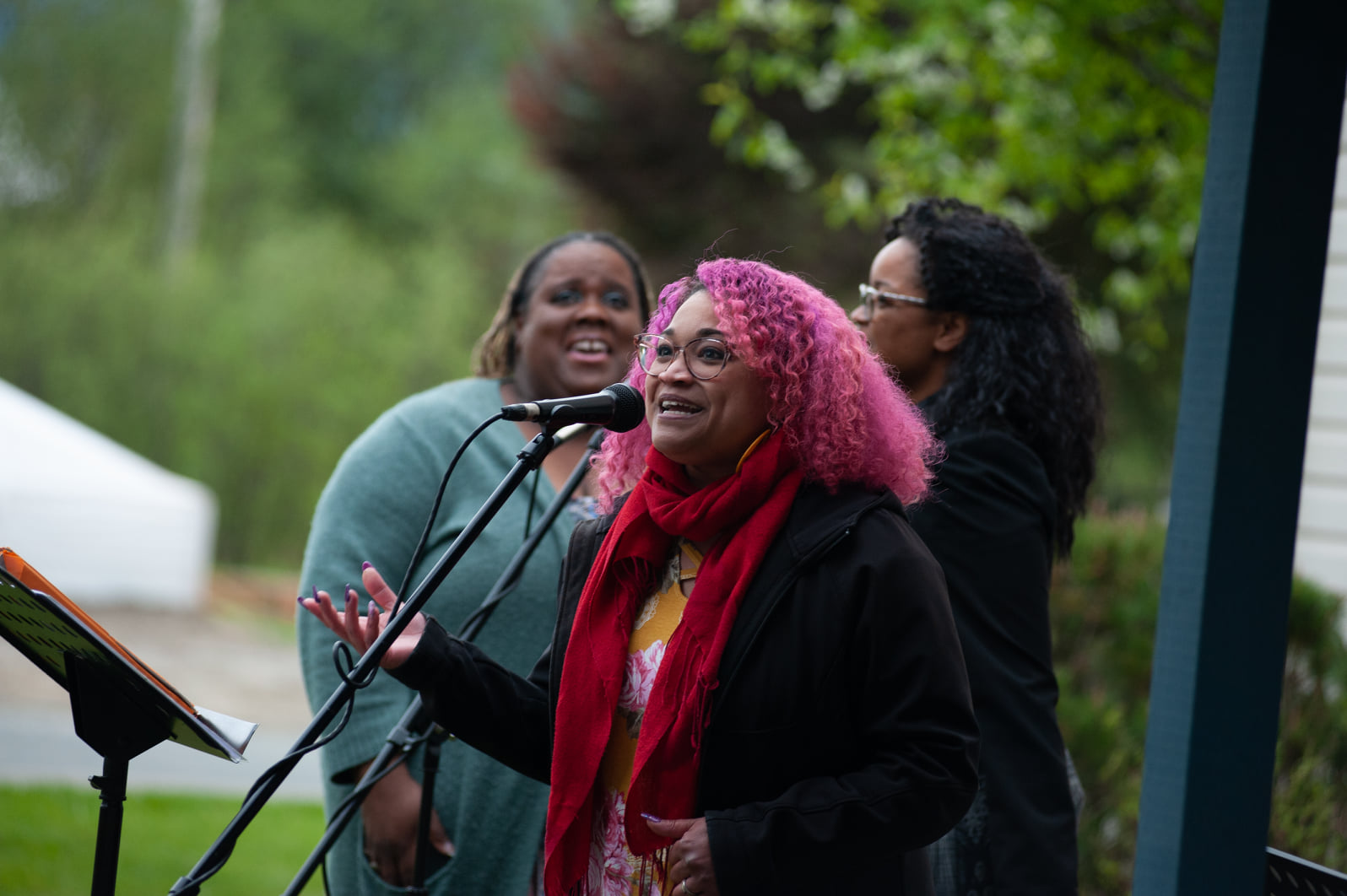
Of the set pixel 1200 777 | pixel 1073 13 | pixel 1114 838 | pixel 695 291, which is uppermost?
pixel 1073 13

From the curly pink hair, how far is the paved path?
4.61 metres

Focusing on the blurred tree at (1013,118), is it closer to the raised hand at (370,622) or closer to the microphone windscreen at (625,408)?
the microphone windscreen at (625,408)

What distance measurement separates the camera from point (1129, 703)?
5.25 metres

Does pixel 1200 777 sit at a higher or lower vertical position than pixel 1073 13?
lower

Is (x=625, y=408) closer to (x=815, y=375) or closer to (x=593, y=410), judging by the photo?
(x=593, y=410)

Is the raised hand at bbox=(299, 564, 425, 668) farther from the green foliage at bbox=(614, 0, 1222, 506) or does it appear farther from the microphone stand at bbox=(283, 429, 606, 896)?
the green foliage at bbox=(614, 0, 1222, 506)

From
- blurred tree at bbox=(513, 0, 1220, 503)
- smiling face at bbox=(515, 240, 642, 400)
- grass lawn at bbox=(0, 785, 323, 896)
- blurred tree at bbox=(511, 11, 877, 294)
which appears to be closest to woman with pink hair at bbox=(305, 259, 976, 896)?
smiling face at bbox=(515, 240, 642, 400)

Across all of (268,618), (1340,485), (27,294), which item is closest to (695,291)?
(1340,485)

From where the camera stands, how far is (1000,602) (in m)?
2.71

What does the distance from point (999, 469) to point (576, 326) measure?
117 cm

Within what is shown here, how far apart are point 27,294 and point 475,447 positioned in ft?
53.0

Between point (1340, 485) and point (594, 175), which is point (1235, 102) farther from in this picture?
point (594, 175)

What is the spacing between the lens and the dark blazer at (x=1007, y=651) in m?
2.63

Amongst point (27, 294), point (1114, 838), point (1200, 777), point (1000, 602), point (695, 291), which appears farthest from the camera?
point (27, 294)
